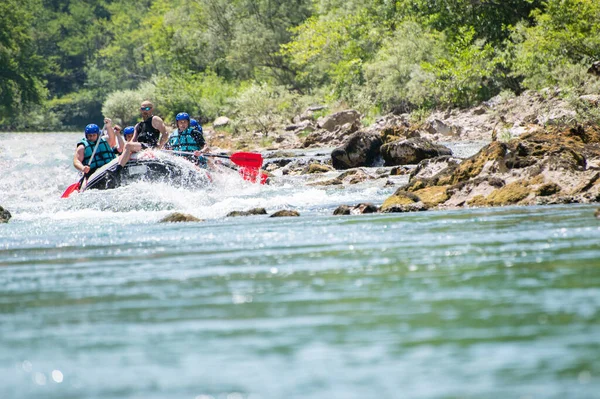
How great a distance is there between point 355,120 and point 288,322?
33732 millimetres

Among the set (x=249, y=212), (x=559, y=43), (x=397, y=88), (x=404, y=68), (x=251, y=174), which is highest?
(x=249, y=212)

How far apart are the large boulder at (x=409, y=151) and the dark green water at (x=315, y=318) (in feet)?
45.6

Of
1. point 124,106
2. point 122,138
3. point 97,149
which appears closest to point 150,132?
point 122,138

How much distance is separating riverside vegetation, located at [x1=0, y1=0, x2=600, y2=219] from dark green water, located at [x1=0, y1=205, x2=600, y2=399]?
468 centimetres

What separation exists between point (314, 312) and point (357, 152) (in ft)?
62.6

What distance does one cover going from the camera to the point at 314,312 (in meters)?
5.18

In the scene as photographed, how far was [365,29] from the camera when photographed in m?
47.3

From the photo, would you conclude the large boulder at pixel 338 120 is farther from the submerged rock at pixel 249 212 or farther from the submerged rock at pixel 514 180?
the submerged rock at pixel 249 212

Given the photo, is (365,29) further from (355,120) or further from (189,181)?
(189,181)

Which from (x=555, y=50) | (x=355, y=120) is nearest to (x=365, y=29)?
(x=355, y=120)

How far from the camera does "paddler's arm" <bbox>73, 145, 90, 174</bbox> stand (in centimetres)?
1712

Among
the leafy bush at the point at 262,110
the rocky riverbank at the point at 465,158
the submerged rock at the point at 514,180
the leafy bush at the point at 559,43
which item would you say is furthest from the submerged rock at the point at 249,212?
the leafy bush at the point at 262,110

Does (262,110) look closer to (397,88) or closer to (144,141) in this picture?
(397,88)

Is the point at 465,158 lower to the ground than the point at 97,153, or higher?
higher
